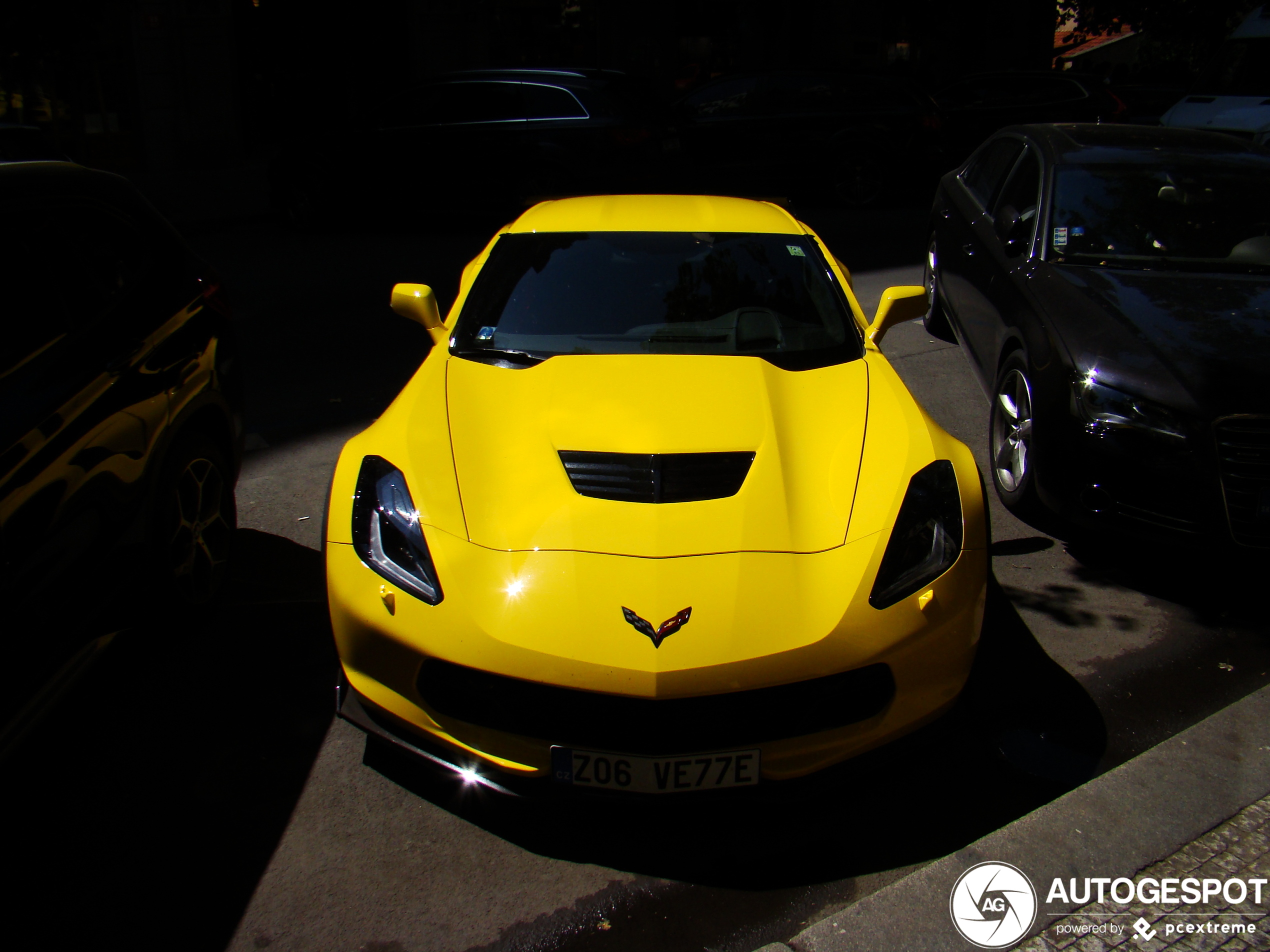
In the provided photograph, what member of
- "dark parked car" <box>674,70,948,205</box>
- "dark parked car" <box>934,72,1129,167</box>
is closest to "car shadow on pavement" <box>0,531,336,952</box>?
"dark parked car" <box>674,70,948,205</box>

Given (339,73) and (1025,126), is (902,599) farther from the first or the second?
(339,73)

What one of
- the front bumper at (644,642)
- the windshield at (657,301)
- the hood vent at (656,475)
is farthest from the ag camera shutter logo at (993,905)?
the windshield at (657,301)

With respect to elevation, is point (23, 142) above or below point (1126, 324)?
above

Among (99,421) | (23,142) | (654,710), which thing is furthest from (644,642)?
(23,142)

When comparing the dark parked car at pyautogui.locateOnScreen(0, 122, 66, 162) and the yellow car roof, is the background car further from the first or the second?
the dark parked car at pyautogui.locateOnScreen(0, 122, 66, 162)

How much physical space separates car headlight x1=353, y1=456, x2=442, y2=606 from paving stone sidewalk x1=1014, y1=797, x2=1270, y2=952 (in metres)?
1.72

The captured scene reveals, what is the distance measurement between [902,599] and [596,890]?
110 cm

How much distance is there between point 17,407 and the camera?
9.44 ft

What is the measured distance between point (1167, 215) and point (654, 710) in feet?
13.6

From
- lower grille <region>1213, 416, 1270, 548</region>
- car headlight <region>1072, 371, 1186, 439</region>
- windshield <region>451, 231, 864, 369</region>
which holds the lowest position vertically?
lower grille <region>1213, 416, 1270, 548</region>

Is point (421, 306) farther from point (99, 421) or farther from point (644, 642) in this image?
point (644, 642)

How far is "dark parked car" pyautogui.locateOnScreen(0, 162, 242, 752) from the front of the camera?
9.29 feet

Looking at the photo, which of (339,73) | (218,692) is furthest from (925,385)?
(339,73)

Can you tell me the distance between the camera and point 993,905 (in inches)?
101
